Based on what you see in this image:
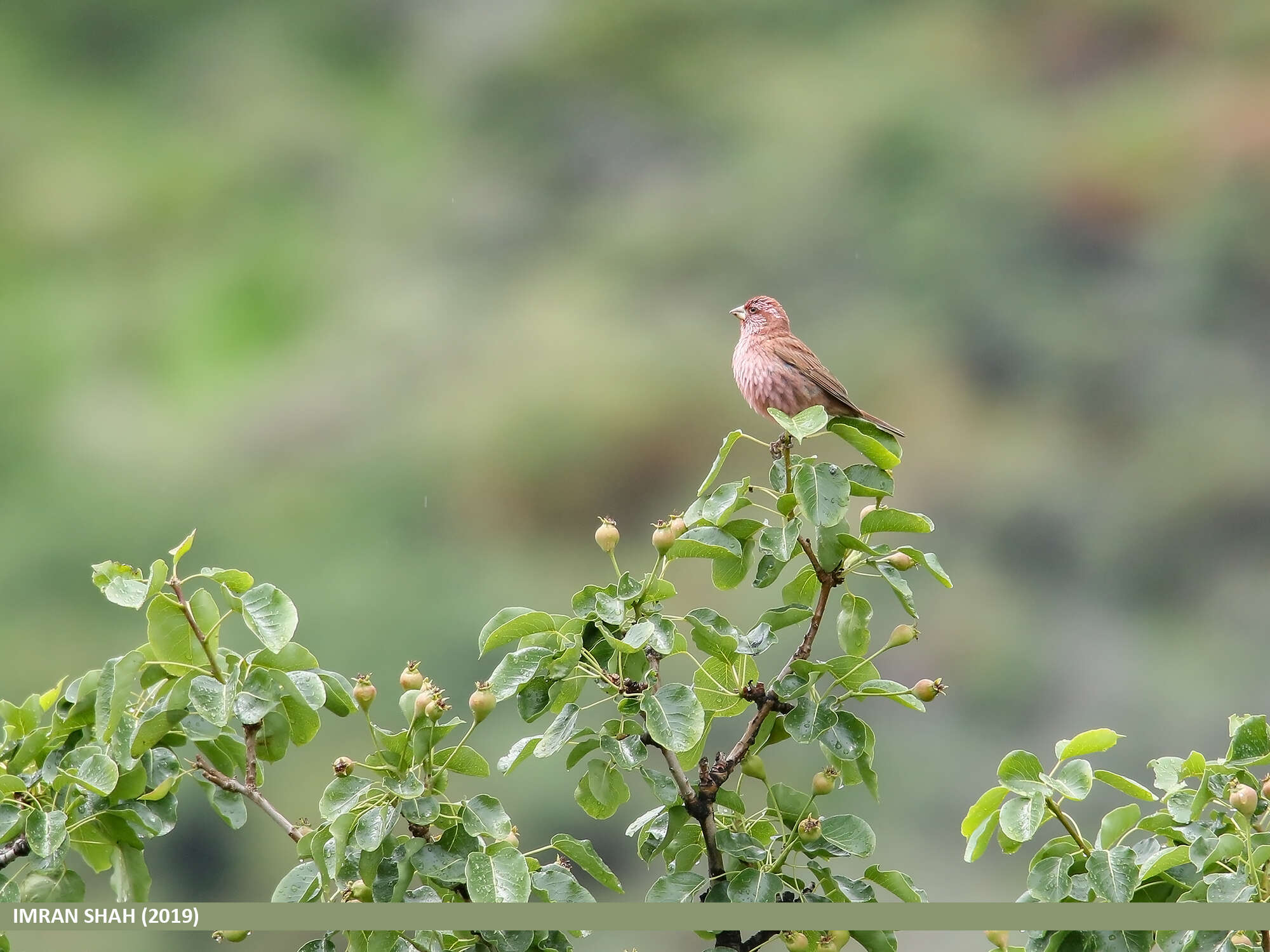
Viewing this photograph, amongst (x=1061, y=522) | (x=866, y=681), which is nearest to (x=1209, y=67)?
(x=1061, y=522)

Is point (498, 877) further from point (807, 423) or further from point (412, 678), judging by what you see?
point (807, 423)

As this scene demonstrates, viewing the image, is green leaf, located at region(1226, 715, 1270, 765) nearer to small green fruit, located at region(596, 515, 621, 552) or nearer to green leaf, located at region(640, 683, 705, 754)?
green leaf, located at region(640, 683, 705, 754)

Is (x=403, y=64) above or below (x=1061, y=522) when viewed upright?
above

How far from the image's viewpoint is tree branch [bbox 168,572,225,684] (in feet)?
3.84

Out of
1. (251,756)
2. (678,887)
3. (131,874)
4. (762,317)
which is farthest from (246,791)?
(762,317)

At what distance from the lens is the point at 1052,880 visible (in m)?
1.08

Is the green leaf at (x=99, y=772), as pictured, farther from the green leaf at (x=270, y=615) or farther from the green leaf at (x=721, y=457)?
A: the green leaf at (x=721, y=457)

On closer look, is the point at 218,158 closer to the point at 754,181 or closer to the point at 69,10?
the point at 69,10

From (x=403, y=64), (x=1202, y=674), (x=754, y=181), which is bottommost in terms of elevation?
(x=1202, y=674)

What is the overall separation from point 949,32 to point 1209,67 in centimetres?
223

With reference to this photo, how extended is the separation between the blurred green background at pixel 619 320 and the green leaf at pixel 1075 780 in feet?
14.8

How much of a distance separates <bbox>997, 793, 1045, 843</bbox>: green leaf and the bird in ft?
2.37

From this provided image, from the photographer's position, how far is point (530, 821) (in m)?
5.57

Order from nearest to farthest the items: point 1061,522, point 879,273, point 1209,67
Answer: point 1061,522, point 879,273, point 1209,67
